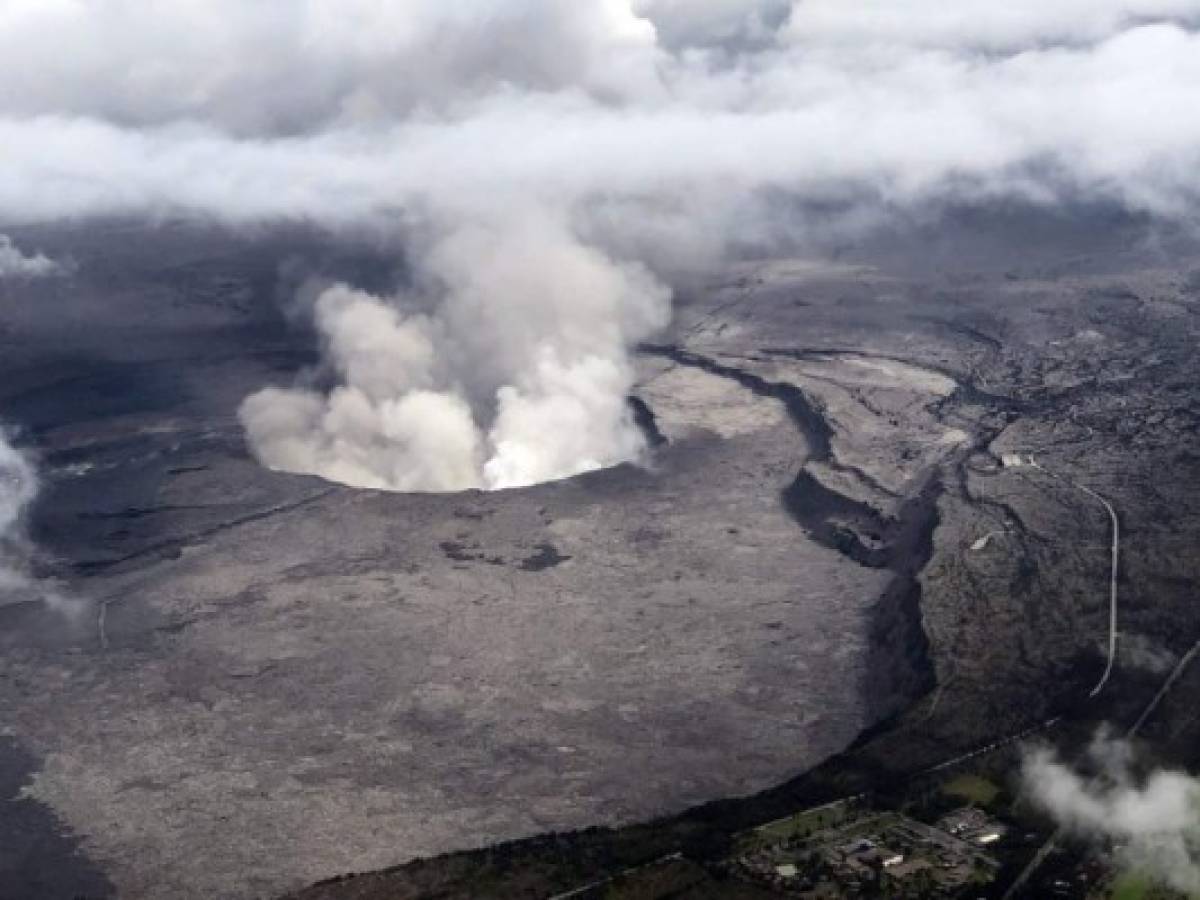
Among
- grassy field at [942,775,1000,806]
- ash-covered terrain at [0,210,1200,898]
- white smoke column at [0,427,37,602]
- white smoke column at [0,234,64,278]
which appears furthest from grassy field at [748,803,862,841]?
white smoke column at [0,234,64,278]

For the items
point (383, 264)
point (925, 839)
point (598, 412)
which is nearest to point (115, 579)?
point (598, 412)

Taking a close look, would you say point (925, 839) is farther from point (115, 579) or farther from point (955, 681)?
point (115, 579)

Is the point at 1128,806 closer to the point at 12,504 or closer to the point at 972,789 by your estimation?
the point at 972,789

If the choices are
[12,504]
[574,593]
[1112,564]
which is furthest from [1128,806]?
[12,504]

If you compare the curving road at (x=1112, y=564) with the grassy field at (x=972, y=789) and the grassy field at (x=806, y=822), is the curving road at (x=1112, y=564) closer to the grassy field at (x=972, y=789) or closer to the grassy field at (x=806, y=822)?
the grassy field at (x=972, y=789)

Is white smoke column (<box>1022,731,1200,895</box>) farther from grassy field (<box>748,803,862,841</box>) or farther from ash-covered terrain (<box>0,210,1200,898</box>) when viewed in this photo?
grassy field (<box>748,803,862,841</box>)

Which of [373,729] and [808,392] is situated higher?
[808,392]

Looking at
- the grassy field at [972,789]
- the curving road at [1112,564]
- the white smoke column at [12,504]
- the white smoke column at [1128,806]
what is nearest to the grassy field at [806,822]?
the grassy field at [972,789]
